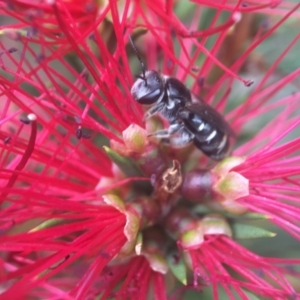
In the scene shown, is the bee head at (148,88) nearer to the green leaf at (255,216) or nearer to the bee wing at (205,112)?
the bee wing at (205,112)

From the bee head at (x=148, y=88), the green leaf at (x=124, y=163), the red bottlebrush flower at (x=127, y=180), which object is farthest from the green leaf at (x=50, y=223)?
the bee head at (x=148, y=88)

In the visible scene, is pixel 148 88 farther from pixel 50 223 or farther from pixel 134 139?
pixel 50 223

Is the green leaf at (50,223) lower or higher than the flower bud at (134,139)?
lower

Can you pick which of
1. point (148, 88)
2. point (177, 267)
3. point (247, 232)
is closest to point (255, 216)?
point (247, 232)

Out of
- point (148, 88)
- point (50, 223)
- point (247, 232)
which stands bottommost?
point (247, 232)

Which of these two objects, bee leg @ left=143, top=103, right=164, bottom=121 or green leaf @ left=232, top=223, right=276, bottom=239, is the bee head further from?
green leaf @ left=232, top=223, right=276, bottom=239

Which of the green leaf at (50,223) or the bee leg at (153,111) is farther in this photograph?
the bee leg at (153,111)

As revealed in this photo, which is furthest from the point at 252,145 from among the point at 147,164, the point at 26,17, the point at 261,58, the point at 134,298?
the point at 26,17
